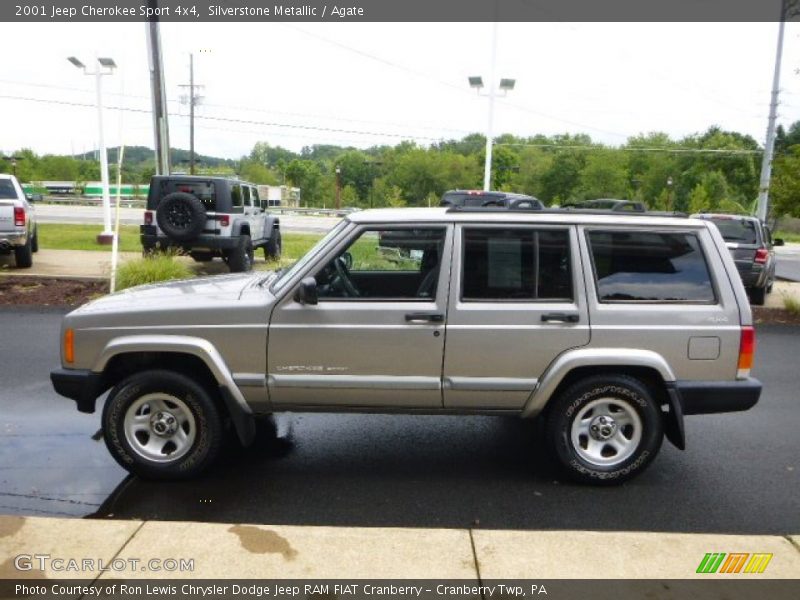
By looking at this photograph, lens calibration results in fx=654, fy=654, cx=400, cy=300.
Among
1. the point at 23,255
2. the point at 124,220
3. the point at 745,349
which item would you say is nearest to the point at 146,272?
the point at 23,255

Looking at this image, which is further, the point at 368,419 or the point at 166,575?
the point at 368,419

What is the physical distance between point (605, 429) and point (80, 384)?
341cm

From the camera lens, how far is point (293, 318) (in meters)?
4.11

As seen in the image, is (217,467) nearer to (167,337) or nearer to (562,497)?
(167,337)

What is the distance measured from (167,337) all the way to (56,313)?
706 cm

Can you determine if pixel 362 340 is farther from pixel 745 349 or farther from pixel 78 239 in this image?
pixel 78 239

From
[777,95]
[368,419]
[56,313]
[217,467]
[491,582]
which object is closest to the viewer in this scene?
[491,582]

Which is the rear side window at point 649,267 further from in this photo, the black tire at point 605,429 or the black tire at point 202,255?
the black tire at point 202,255

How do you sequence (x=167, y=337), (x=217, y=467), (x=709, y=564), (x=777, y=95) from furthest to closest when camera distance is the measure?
(x=777, y=95) → (x=217, y=467) → (x=167, y=337) → (x=709, y=564)

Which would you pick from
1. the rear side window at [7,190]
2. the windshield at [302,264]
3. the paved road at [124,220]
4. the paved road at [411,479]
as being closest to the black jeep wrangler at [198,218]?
the rear side window at [7,190]

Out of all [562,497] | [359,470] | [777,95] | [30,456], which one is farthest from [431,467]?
[777,95]

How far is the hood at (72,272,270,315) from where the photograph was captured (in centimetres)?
418

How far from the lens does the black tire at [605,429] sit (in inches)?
165

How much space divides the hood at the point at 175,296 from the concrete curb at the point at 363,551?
51.8 inches
